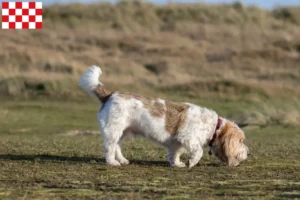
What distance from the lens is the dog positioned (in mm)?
12648

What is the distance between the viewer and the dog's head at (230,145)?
12938 millimetres

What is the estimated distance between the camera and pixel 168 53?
45.5m

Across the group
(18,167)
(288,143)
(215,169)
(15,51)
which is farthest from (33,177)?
(15,51)

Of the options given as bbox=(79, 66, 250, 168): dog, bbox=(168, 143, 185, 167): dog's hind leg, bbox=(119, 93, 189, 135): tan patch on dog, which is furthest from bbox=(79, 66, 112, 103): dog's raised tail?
bbox=(168, 143, 185, 167): dog's hind leg

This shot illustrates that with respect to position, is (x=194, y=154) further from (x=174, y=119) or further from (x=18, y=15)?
(x=18, y=15)

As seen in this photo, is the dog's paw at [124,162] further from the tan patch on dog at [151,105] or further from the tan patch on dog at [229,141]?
A: the tan patch on dog at [229,141]

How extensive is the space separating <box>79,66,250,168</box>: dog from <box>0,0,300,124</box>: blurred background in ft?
39.7

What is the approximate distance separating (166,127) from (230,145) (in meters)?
1.06

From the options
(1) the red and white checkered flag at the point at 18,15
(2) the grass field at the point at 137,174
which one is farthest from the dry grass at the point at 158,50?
(2) the grass field at the point at 137,174

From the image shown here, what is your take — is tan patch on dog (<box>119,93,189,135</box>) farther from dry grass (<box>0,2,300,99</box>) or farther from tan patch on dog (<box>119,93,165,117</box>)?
dry grass (<box>0,2,300,99</box>)

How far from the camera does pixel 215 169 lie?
12.6 metres

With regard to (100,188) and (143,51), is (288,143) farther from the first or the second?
(143,51)

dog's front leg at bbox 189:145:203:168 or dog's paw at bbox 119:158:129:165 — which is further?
dog's paw at bbox 119:158:129:165

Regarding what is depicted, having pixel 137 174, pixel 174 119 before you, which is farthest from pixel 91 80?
pixel 137 174
